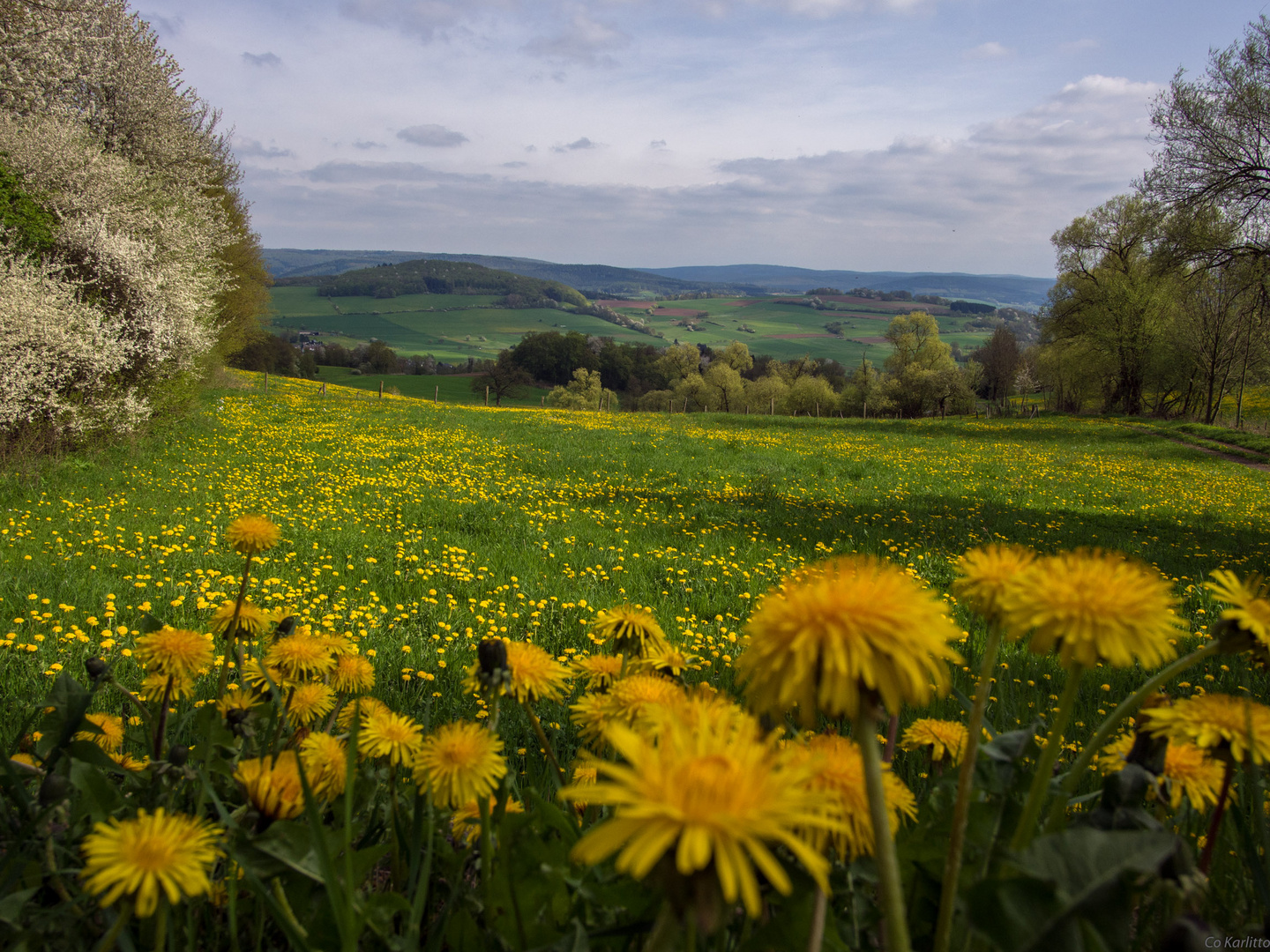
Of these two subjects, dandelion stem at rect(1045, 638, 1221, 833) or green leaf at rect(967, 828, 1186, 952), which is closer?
green leaf at rect(967, 828, 1186, 952)

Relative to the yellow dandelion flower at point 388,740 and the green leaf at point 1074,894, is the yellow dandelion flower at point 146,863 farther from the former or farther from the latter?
the green leaf at point 1074,894

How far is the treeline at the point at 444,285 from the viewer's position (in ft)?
454

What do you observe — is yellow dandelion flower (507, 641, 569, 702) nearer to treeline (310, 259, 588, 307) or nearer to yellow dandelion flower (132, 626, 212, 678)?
yellow dandelion flower (132, 626, 212, 678)

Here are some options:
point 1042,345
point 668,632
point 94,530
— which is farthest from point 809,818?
point 1042,345

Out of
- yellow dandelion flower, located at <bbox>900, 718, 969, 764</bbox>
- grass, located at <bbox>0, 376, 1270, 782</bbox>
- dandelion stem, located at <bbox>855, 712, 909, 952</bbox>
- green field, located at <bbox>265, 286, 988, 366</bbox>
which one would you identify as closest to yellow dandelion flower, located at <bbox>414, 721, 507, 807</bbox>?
dandelion stem, located at <bbox>855, 712, 909, 952</bbox>

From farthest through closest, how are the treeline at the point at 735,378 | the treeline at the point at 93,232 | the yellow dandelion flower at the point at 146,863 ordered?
the treeline at the point at 735,378 < the treeline at the point at 93,232 < the yellow dandelion flower at the point at 146,863

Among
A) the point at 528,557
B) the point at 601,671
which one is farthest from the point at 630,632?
the point at 528,557

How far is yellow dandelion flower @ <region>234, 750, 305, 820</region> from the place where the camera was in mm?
1109

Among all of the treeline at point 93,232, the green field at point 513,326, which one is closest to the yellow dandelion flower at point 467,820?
the treeline at point 93,232

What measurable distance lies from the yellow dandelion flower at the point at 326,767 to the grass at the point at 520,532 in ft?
5.98

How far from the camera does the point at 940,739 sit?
1557mm

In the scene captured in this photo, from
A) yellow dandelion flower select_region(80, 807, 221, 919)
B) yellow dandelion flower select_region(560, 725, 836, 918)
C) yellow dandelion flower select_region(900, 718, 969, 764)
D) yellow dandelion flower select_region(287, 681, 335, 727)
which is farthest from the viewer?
yellow dandelion flower select_region(287, 681, 335, 727)

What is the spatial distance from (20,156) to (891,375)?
60.3 meters

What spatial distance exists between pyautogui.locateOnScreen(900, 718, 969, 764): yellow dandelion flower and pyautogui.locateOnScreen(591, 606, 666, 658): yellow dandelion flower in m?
0.64
